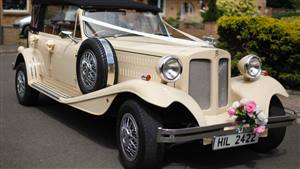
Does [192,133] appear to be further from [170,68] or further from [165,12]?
[165,12]

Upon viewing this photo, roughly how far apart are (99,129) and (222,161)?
2008 millimetres

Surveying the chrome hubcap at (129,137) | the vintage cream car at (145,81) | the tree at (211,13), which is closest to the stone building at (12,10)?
the tree at (211,13)

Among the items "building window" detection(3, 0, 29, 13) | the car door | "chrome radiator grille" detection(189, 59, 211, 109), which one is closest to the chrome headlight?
"chrome radiator grille" detection(189, 59, 211, 109)

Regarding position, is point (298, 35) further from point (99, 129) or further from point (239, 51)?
point (99, 129)

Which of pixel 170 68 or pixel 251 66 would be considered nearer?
pixel 170 68

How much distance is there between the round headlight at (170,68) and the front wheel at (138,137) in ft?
1.26

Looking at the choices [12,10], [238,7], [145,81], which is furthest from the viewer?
[12,10]

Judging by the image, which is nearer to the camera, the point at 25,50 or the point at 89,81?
the point at 89,81

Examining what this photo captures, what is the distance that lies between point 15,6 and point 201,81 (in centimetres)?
1913

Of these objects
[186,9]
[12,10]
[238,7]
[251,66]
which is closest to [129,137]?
[251,66]

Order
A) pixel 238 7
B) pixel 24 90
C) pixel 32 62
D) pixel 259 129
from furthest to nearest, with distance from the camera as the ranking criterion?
pixel 238 7 < pixel 24 90 < pixel 32 62 < pixel 259 129

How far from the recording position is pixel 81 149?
18.9 feet

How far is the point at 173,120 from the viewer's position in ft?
17.8

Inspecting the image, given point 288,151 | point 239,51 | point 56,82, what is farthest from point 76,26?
point 239,51
